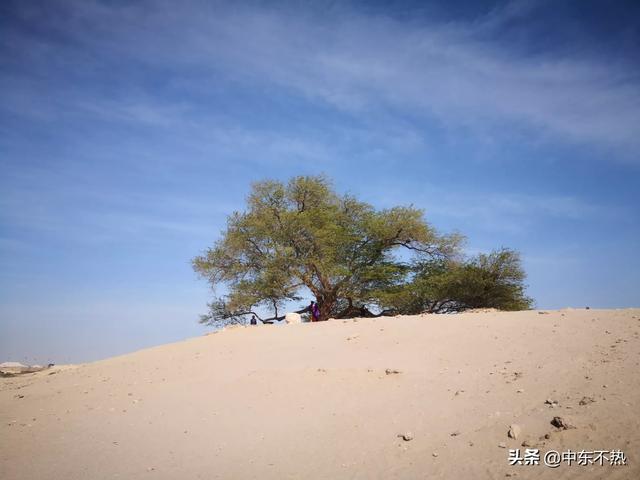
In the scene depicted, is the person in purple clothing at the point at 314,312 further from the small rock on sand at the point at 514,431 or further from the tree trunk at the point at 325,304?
the small rock on sand at the point at 514,431

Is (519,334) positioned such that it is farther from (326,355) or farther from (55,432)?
(55,432)

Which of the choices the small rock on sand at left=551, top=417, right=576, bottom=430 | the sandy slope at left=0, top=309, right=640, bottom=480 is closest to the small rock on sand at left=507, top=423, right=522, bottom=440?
the sandy slope at left=0, top=309, right=640, bottom=480

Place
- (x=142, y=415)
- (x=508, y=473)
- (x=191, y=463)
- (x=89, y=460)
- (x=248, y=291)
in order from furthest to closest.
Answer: (x=248, y=291) → (x=142, y=415) → (x=89, y=460) → (x=191, y=463) → (x=508, y=473)

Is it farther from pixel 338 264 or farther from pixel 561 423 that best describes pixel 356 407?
pixel 338 264

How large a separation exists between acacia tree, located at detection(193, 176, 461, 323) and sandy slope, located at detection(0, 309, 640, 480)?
11341 millimetres

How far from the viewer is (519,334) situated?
960 centimetres

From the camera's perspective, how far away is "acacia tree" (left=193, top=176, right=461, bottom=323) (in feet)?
76.1

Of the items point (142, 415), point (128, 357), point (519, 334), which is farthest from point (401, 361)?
point (128, 357)

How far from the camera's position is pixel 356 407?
6863mm

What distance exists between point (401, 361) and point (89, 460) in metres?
5.39

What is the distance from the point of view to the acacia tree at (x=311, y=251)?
76.1 ft

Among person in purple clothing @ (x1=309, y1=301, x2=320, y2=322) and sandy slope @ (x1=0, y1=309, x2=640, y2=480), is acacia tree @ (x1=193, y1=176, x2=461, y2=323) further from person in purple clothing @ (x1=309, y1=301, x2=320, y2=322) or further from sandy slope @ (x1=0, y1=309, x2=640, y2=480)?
sandy slope @ (x1=0, y1=309, x2=640, y2=480)

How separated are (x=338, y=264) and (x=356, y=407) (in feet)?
56.8

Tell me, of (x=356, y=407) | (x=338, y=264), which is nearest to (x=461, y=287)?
(x=338, y=264)
